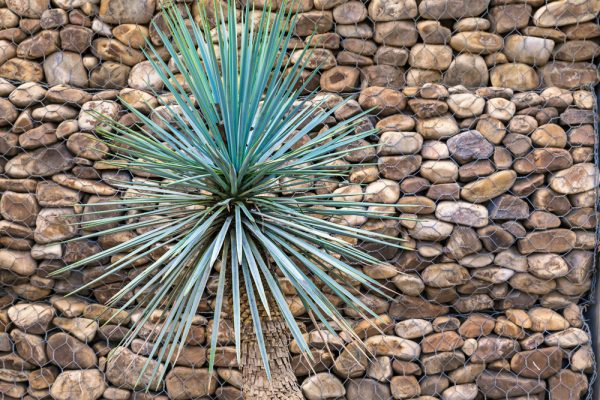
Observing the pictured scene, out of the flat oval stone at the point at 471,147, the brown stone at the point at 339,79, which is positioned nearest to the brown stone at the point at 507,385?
the flat oval stone at the point at 471,147

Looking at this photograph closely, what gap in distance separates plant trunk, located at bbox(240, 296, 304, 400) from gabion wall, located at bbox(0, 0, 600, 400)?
0.57 m

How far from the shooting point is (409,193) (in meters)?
2.51

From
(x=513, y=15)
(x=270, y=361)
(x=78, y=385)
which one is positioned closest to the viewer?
(x=270, y=361)

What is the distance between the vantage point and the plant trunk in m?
1.84

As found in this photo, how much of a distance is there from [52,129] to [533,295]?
2.06m

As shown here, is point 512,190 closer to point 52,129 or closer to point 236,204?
point 236,204

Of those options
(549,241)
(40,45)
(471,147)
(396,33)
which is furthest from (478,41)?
(40,45)

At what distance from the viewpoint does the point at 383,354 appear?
97.4 inches

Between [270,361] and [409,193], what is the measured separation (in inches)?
38.8

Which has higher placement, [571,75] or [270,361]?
[571,75]

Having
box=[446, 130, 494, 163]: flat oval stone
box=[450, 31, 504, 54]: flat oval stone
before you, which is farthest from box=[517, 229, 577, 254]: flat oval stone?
box=[450, 31, 504, 54]: flat oval stone

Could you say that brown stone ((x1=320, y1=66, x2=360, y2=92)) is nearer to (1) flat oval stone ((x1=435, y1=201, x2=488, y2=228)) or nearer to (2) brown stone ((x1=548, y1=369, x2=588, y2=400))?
(1) flat oval stone ((x1=435, y1=201, x2=488, y2=228))

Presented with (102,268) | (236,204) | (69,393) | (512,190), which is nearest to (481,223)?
(512,190)

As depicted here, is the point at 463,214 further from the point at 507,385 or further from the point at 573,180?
the point at 507,385
